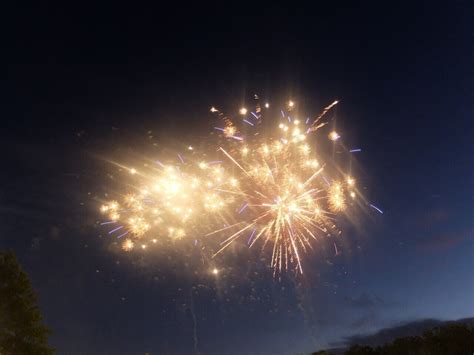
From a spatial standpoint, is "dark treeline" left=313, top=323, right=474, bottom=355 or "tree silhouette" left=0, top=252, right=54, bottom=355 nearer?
"tree silhouette" left=0, top=252, right=54, bottom=355

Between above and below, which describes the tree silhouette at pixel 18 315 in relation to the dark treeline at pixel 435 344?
below

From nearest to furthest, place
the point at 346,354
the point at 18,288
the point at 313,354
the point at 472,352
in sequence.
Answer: the point at 18,288 → the point at 472,352 → the point at 346,354 → the point at 313,354

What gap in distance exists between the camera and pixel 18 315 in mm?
25094

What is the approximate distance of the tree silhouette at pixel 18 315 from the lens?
24484mm

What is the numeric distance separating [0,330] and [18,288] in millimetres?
2600

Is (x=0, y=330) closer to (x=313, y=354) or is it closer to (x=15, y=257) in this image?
(x=15, y=257)

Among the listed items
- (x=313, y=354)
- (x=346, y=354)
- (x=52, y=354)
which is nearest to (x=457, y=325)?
(x=346, y=354)

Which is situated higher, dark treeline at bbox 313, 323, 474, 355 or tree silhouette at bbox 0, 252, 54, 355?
dark treeline at bbox 313, 323, 474, 355

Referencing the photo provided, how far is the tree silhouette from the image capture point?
A: 80.3 feet

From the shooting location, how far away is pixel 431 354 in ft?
184

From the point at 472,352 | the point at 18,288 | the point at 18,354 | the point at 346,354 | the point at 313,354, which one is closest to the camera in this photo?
the point at 18,354

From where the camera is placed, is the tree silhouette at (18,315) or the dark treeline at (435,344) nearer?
the tree silhouette at (18,315)

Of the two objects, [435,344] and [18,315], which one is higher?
[435,344]

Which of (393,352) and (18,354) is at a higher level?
(393,352)
